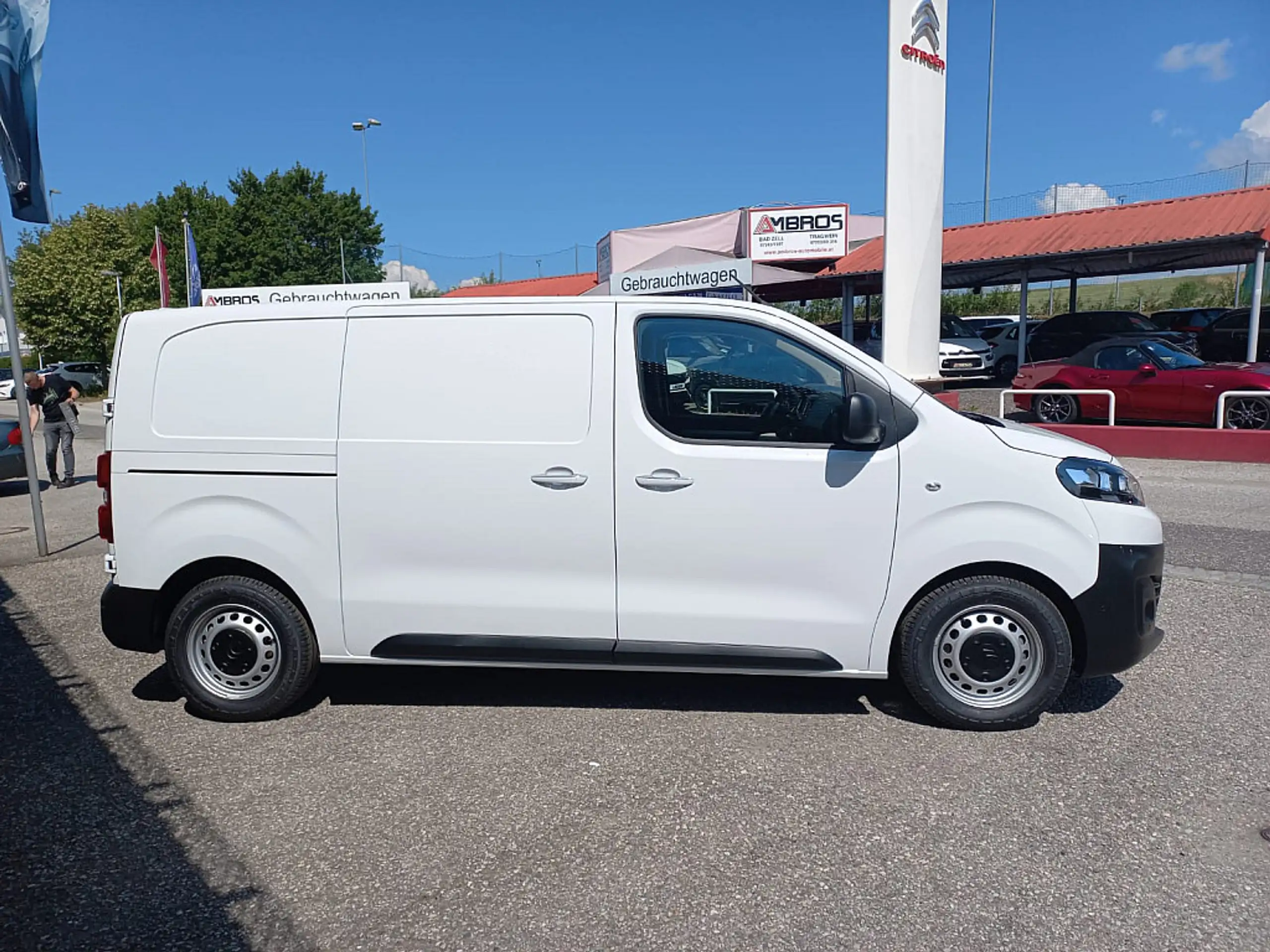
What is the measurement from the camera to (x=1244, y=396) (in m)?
13.1

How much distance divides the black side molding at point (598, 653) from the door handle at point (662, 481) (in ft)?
2.37

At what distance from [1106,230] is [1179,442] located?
10.0 metres

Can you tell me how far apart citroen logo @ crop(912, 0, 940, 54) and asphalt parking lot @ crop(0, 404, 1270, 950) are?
412 inches

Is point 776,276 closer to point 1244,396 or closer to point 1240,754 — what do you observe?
point 1244,396

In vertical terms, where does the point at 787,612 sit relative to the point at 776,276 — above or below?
below

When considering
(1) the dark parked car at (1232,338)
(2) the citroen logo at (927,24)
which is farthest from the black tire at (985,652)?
(1) the dark parked car at (1232,338)

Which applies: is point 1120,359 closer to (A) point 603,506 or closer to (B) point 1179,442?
(B) point 1179,442

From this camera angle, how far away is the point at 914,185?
1370cm

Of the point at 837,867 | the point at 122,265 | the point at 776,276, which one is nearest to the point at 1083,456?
the point at 837,867

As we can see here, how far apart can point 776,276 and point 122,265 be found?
40998 mm

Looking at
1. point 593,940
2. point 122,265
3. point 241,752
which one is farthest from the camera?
point 122,265

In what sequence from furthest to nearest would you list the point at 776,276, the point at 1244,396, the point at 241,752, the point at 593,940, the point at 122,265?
1. the point at 122,265
2. the point at 776,276
3. the point at 1244,396
4. the point at 241,752
5. the point at 593,940

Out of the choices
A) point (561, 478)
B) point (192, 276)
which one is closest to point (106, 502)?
point (561, 478)

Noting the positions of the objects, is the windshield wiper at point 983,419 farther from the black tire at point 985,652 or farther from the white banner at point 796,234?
the white banner at point 796,234
